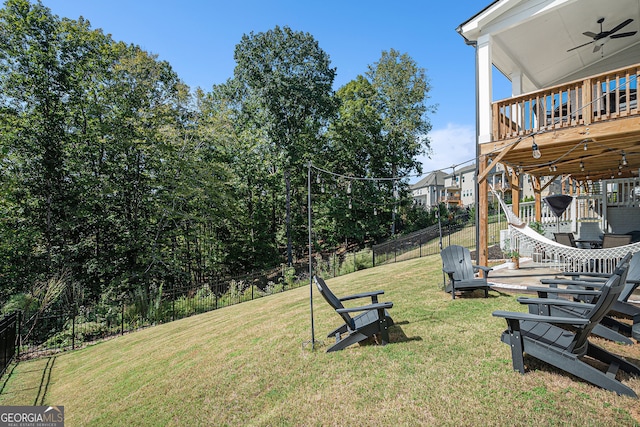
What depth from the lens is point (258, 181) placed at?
65.2 feet

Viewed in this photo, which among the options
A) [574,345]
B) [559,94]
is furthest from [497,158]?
[574,345]

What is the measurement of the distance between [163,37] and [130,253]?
993 centimetres

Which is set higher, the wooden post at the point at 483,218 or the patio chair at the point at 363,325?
the wooden post at the point at 483,218

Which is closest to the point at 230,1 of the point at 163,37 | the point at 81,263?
the point at 163,37

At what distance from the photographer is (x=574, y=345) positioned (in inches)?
112

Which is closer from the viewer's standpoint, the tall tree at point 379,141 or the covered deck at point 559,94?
the covered deck at point 559,94

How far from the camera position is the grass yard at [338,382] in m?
2.66

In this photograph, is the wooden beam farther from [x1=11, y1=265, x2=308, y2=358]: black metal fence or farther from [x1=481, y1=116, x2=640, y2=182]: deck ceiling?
[x1=11, y1=265, x2=308, y2=358]: black metal fence

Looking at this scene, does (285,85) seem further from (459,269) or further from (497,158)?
(459,269)

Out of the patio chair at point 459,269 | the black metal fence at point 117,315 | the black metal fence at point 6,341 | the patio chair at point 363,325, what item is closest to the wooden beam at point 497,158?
the patio chair at point 459,269

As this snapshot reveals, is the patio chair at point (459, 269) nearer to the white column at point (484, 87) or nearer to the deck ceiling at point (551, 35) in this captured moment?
the white column at point (484, 87)

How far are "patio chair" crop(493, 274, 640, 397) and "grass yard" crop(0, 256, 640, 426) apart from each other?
131mm

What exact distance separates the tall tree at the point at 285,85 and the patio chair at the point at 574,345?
15.8 meters

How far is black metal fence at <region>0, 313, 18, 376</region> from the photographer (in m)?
6.61
